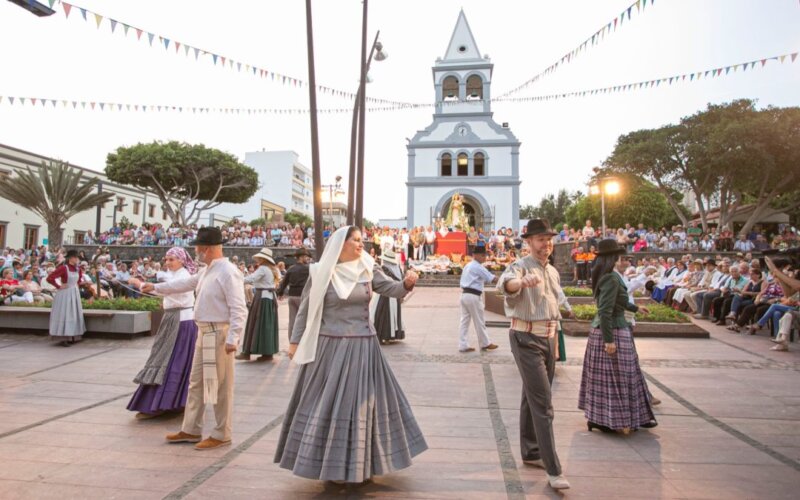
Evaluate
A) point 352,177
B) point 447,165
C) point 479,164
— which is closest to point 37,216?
point 447,165

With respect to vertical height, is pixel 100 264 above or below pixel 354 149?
below

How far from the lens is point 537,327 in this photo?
12.7 ft

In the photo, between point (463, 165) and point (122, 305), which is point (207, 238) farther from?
point (463, 165)

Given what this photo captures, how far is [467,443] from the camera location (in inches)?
175

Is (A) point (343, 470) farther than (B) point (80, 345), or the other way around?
(B) point (80, 345)

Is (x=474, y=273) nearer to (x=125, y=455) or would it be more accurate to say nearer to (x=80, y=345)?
(x=125, y=455)

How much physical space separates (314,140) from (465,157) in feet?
120

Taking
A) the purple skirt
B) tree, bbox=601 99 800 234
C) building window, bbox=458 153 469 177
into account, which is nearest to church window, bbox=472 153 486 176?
building window, bbox=458 153 469 177

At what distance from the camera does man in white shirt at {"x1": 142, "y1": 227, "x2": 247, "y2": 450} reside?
4332 mm

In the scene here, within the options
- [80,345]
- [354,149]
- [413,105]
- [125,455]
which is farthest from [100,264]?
[125,455]

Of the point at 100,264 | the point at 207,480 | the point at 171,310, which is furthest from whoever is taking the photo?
the point at 100,264

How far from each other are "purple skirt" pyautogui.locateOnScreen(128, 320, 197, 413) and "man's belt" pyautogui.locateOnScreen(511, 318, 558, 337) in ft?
10.9

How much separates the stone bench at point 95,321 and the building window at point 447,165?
34.5 meters

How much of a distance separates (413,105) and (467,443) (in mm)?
10884
